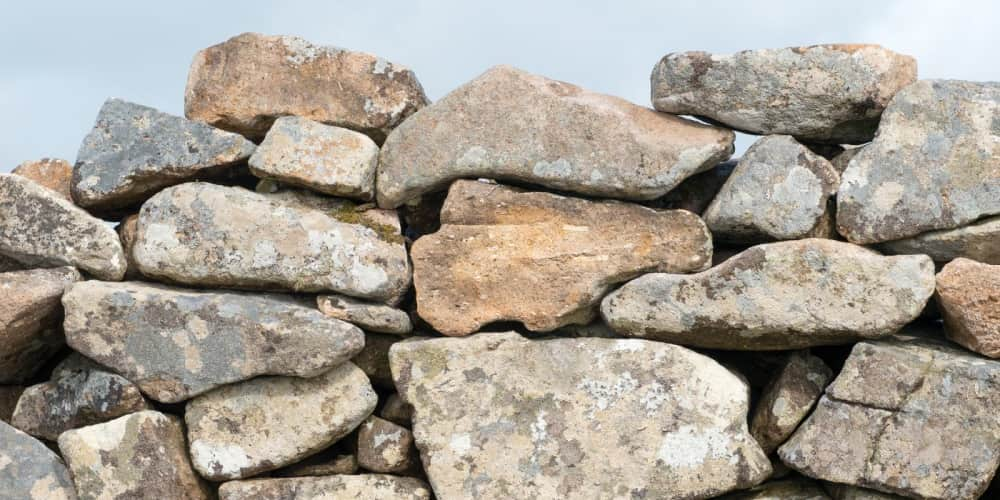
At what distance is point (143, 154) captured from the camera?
5.54 meters

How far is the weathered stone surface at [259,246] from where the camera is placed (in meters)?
5.29

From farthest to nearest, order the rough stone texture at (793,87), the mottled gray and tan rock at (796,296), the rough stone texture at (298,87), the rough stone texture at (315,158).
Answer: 1. the rough stone texture at (298,87)
2. the rough stone texture at (315,158)
3. the rough stone texture at (793,87)
4. the mottled gray and tan rock at (796,296)

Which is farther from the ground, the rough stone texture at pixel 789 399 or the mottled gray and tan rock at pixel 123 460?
the rough stone texture at pixel 789 399

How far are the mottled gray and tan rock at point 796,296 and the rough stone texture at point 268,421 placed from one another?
156cm

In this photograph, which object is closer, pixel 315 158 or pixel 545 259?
pixel 545 259

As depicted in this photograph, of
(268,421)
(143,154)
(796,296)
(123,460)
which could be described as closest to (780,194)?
(796,296)

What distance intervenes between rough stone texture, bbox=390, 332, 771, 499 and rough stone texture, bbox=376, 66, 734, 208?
80cm

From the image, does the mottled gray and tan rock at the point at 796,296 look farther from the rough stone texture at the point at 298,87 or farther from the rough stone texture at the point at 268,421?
the rough stone texture at the point at 298,87

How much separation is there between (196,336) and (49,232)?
958 millimetres

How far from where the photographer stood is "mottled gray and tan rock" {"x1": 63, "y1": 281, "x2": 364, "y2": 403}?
515 centimetres

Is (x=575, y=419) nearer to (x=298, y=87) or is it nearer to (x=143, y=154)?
(x=298, y=87)

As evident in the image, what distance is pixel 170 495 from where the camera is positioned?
5.20 meters

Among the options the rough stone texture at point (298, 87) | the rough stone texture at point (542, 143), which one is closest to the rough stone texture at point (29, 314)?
the rough stone texture at point (298, 87)

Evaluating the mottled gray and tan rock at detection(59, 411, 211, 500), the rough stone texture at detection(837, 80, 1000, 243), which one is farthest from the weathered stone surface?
the rough stone texture at detection(837, 80, 1000, 243)
